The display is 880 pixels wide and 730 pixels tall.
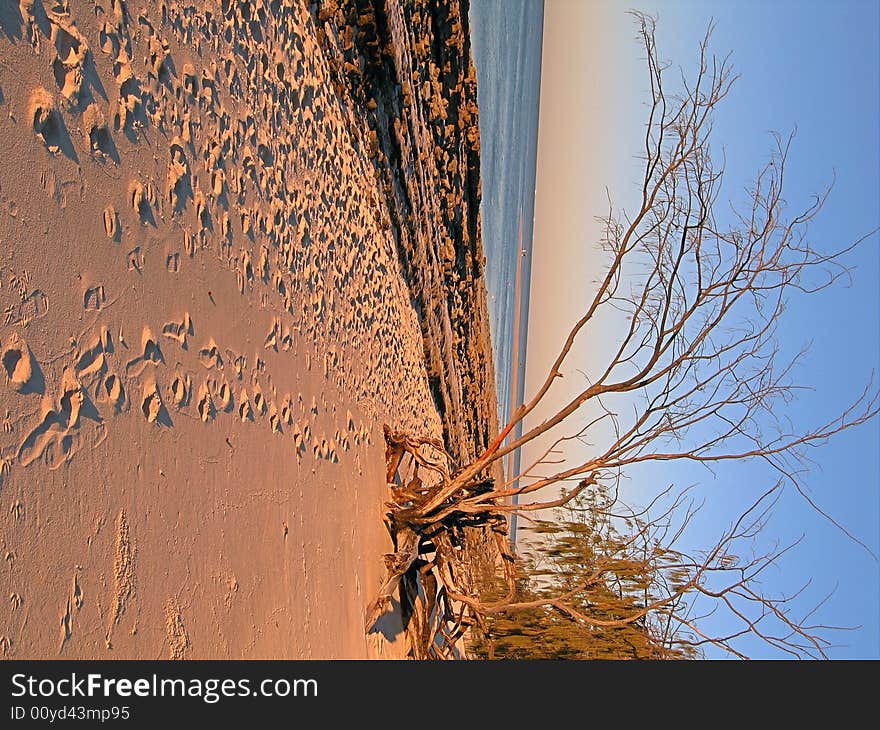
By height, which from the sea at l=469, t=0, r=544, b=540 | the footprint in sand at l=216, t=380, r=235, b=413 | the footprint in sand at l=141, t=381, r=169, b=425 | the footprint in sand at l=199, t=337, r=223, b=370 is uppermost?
the sea at l=469, t=0, r=544, b=540

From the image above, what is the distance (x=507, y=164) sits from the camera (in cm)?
568

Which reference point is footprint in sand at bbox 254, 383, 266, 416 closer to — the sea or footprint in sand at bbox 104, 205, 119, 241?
footprint in sand at bbox 104, 205, 119, 241

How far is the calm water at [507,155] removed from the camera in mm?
4336

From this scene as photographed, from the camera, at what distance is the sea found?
4.35 m

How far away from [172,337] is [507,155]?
15.2 feet

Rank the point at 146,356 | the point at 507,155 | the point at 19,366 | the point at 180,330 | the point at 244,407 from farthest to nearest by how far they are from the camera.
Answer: the point at 507,155 → the point at 244,407 → the point at 180,330 → the point at 146,356 → the point at 19,366

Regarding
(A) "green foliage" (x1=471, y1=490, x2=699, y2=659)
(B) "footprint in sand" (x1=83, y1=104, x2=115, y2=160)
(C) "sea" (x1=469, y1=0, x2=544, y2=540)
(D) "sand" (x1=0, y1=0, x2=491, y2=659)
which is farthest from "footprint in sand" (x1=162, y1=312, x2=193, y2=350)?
(C) "sea" (x1=469, y1=0, x2=544, y2=540)

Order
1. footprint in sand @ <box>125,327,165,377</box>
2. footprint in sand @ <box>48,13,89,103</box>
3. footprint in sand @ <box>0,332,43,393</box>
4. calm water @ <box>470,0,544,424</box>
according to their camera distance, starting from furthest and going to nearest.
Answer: calm water @ <box>470,0,544,424</box> → footprint in sand @ <box>125,327,165,377</box> → footprint in sand @ <box>48,13,89,103</box> → footprint in sand @ <box>0,332,43,393</box>

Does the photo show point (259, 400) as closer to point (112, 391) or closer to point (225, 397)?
point (225, 397)

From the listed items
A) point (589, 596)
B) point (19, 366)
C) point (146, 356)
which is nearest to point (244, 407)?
point (146, 356)

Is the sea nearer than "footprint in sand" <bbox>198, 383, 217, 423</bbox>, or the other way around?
"footprint in sand" <bbox>198, 383, 217, 423</bbox>

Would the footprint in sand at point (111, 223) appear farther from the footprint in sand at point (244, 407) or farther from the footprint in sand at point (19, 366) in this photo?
the footprint in sand at point (244, 407)

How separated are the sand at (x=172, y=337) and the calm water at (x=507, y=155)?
7.15 feet

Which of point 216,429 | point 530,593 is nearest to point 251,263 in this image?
point 216,429
